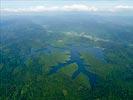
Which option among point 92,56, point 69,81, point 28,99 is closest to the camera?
point 28,99

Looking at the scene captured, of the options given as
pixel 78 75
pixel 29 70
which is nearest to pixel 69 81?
pixel 78 75

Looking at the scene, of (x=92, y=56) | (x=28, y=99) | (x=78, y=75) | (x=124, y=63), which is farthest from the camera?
(x=92, y=56)

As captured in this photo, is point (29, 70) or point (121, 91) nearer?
point (121, 91)

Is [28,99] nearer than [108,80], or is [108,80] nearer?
[28,99]

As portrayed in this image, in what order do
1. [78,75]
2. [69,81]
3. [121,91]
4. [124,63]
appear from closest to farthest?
[121,91], [69,81], [78,75], [124,63]

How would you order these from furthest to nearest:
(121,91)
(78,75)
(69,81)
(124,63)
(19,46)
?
(19,46) → (124,63) → (78,75) → (69,81) → (121,91)

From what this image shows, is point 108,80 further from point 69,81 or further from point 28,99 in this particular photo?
point 28,99

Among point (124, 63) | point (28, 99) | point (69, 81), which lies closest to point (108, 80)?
point (69, 81)

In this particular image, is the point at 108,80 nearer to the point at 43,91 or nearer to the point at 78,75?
the point at 78,75
